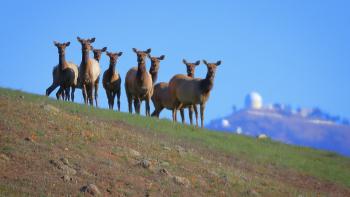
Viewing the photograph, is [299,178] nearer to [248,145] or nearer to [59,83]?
[248,145]

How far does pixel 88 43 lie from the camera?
39.1 m

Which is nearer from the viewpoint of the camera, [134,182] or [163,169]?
[134,182]

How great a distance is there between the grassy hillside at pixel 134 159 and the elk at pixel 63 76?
3.33 meters

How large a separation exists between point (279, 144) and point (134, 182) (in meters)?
14.5

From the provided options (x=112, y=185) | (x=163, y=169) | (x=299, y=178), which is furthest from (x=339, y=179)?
(x=112, y=185)

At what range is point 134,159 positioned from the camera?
2659 centimetres

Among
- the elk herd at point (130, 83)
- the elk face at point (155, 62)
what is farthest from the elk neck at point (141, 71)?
the elk face at point (155, 62)

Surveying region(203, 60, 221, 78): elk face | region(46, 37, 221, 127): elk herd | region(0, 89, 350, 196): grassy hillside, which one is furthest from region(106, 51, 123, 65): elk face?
region(0, 89, 350, 196): grassy hillside

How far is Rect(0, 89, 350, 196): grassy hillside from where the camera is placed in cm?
2327

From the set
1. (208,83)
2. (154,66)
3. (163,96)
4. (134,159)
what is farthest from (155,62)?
(134,159)

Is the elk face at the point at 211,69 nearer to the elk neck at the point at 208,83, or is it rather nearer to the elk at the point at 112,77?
the elk neck at the point at 208,83

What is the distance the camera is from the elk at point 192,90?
3784cm

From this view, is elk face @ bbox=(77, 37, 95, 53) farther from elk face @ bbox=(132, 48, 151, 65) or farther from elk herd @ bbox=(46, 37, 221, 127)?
elk face @ bbox=(132, 48, 151, 65)

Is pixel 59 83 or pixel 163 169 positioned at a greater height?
pixel 59 83
